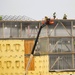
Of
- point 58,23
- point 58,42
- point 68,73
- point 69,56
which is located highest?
point 58,23

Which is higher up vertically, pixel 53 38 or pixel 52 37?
pixel 52 37

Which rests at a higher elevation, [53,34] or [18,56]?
[53,34]

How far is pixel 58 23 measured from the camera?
185 ft

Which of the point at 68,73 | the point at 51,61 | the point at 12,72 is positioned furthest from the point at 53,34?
the point at 12,72

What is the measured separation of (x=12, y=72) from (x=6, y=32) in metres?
16.1

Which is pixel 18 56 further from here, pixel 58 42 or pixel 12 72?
pixel 58 42

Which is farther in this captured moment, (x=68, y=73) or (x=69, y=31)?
(x=69, y=31)

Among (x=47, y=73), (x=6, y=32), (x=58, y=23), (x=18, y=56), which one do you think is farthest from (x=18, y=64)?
(x=58, y=23)

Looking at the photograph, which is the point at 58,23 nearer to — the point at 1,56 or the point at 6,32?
the point at 6,32

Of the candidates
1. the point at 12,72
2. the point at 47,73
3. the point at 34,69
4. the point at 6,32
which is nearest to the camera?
the point at 12,72

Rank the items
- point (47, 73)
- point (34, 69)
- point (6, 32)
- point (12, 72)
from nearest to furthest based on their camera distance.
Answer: point (12, 72) → point (34, 69) → point (47, 73) → point (6, 32)

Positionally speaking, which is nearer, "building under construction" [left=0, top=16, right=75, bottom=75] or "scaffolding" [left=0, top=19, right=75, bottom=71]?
"building under construction" [left=0, top=16, right=75, bottom=75]

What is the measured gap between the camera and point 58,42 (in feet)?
181

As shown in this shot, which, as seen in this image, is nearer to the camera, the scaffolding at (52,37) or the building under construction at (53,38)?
the building under construction at (53,38)
